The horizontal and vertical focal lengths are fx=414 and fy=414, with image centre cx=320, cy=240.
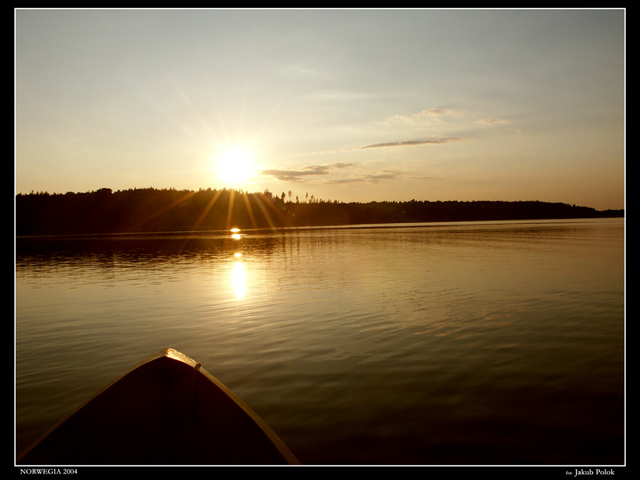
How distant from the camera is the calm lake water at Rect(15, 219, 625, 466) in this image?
6.34 meters

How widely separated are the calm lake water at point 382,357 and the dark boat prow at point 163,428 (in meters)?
Result: 1.13

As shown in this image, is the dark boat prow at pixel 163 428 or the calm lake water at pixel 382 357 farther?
the calm lake water at pixel 382 357

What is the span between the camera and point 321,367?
930cm

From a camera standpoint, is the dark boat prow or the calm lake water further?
the calm lake water

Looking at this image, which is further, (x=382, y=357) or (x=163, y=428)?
(x=382, y=357)

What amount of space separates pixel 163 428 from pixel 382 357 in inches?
216

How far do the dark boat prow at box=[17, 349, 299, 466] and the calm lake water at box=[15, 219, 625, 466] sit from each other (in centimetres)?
113

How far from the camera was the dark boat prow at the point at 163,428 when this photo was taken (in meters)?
5.25

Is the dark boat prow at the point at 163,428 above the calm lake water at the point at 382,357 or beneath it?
above

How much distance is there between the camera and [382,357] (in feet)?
32.3

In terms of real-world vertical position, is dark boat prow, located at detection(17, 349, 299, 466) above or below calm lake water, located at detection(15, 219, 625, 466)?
above
